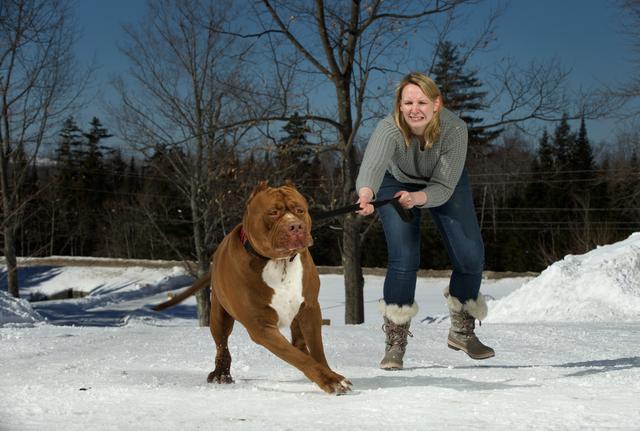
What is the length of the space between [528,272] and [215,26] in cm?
1907

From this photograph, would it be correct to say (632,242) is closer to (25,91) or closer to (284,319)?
(284,319)

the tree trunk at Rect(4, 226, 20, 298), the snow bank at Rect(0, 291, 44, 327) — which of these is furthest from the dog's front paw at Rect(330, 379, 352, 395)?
the tree trunk at Rect(4, 226, 20, 298)

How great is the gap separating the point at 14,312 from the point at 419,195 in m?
8.69

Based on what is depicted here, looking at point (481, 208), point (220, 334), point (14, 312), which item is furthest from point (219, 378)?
point (481, 208)

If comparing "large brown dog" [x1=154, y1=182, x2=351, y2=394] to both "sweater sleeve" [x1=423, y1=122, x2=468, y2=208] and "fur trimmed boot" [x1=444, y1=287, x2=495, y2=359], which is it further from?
"fur trimmed boot" [x1=444, y1=287, x2=495, y2=359]

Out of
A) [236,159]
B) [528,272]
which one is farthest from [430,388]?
[528,272]

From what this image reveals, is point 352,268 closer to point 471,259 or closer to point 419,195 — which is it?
point 471,259

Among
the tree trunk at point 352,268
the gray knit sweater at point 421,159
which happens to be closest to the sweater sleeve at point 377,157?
the gray knit sweater at point 421,159

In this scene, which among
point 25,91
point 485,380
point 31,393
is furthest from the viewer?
point 25,91

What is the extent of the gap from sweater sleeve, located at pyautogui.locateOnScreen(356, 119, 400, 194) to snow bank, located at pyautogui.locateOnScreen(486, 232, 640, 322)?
718 cm

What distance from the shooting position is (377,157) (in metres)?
3.92

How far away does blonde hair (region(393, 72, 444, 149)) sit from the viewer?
396cm

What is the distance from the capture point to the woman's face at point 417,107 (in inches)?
156

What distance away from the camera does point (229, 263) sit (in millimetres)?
3156
